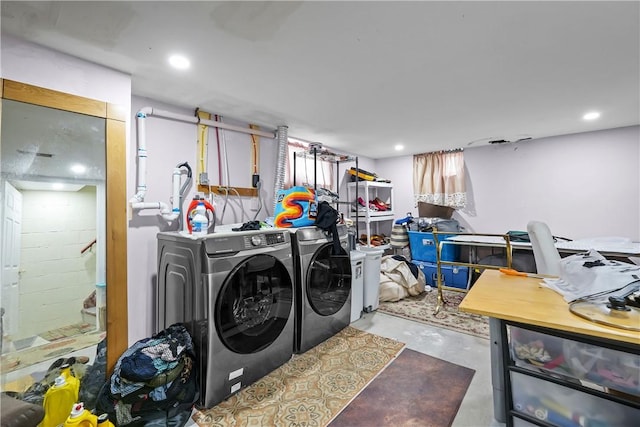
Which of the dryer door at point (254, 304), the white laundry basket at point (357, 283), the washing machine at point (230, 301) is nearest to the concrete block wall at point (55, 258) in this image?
the washing machine at point (230, 301)

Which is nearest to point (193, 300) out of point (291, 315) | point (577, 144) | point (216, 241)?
point (216, 241)

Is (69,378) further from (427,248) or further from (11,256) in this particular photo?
(427,248)

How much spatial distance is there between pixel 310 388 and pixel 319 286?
81 centimetres

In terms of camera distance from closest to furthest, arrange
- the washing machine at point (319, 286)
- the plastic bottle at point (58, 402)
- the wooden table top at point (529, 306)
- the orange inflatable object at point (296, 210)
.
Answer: the wooden table top at point (529, 306)
the plastic bottle at point (58, 402)
the washing machine at point (319, 286)
the orange inflatable object at point (296, 210)

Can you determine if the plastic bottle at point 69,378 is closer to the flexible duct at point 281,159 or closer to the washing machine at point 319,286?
the washing machine at point 319,286

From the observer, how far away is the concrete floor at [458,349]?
1600 millimetres

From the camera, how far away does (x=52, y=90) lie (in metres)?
1.64

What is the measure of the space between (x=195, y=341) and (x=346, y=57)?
6.72ft

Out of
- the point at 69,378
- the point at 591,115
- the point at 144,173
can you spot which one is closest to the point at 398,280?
the point at 591,115

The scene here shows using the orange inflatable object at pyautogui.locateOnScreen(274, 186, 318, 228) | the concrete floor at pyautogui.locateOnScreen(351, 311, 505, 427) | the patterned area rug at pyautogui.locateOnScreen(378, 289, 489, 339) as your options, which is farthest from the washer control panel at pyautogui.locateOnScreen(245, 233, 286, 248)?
the patterned area rug at pyautogui.locateOnScreen(378, 289, 489, 339)

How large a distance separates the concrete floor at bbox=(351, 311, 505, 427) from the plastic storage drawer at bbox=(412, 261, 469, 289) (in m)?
1.41

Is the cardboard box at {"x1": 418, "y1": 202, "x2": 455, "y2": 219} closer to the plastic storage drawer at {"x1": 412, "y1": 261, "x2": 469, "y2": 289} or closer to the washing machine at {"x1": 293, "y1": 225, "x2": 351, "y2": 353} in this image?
the plastic storage drawer at {"x1": 412, "y1": 261, "x2": 469, "y2": 289}

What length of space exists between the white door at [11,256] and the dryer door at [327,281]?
70.8 inches

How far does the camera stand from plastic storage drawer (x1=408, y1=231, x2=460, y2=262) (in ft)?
13.4
